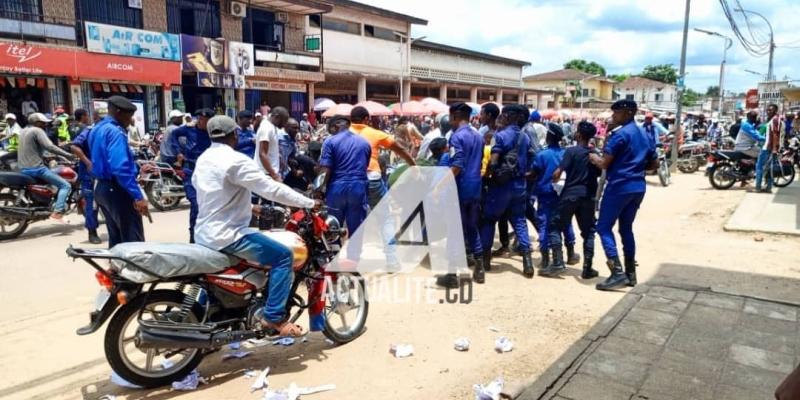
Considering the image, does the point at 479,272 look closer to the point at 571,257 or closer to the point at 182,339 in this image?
the point at 571,257

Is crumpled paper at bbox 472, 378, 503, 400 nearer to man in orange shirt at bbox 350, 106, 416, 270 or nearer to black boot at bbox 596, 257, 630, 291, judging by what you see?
black boot at bbox 596, 257, 630, 291

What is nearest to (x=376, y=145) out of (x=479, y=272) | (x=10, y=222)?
(x=479, y=272)

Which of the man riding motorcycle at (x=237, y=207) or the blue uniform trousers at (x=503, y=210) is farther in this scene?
the blue uniform trousers at (x=503, y=210)

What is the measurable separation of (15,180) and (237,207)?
235 inches

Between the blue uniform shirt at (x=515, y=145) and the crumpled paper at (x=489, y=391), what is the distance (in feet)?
9.52

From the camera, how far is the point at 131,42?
17.9 meters

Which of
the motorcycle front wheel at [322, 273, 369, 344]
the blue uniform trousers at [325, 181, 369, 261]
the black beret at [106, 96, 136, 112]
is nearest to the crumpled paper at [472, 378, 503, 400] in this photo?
the motorcycle front wheel at [322, 273, 369, 344]

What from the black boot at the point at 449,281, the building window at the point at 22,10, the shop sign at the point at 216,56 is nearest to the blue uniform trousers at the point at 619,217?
the black boot at the point at 449,281

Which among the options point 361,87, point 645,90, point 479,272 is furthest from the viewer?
point 645,90

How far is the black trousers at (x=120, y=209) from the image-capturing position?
4.96 metres

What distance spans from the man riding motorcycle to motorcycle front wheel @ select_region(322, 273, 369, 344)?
56 cm

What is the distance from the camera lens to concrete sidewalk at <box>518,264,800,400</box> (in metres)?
3.35

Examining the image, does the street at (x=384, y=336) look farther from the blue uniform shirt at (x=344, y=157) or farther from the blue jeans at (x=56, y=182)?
the blue uniform shirt at (x=344, y=157)

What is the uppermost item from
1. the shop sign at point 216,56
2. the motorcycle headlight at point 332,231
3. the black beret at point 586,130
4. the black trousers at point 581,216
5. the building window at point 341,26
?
the building window at point 341,26
